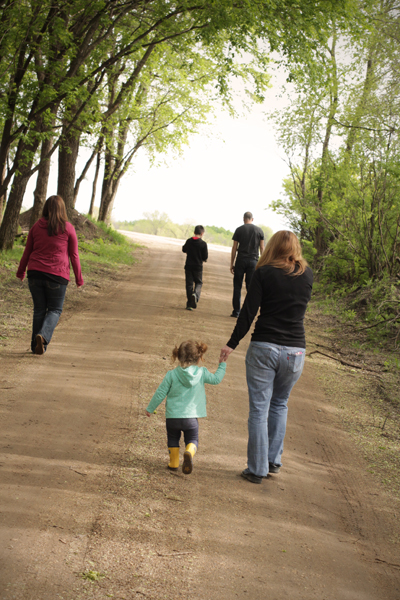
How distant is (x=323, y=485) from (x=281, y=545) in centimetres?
120

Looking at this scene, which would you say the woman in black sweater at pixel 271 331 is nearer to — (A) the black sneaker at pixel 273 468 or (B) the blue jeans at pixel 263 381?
(B) the blue jeans at pixel 263 381

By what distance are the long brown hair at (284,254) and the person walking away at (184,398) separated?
94 cm

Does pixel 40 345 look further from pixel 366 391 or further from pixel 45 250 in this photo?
pixel 366 391

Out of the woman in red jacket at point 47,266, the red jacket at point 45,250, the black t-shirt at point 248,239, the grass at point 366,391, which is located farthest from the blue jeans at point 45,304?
the black t-shirt at point 248,239

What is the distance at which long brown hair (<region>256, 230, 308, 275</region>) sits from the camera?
4.38 m

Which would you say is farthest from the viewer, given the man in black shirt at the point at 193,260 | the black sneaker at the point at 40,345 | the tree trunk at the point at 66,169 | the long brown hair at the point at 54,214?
the tree trunk at the point at 66,169

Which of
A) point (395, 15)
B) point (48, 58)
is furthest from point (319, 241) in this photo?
point (48, 58)

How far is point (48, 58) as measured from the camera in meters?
12.3

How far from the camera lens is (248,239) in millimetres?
10992

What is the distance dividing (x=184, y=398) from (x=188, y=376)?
0.66ft

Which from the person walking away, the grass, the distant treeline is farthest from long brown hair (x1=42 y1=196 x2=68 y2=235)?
the distant treeline

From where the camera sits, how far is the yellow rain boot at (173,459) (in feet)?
14.2

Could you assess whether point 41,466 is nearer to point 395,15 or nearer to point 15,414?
point 15,414

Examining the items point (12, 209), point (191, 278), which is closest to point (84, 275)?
point (12, 209)
